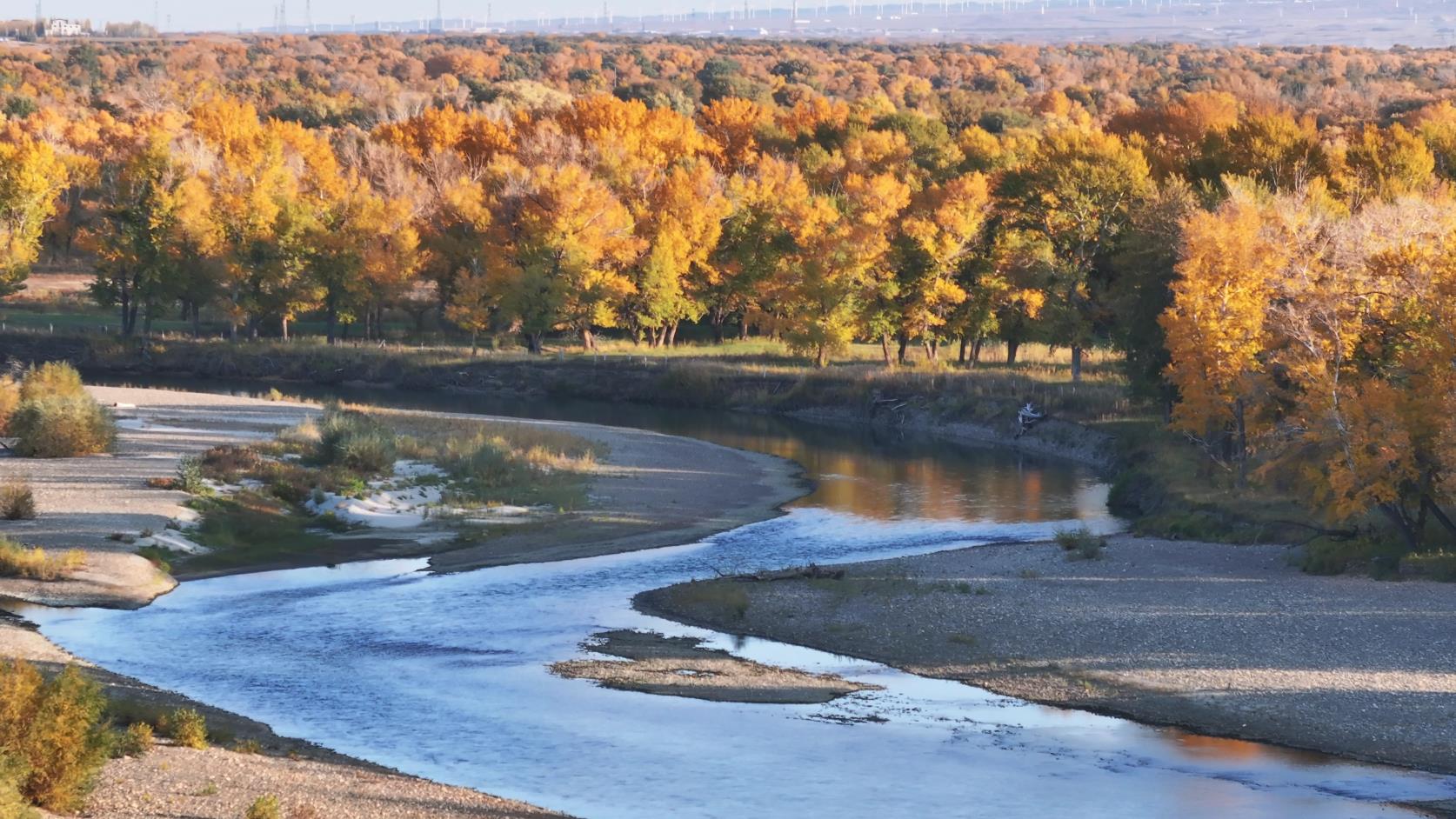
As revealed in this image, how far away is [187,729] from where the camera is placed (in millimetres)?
21188

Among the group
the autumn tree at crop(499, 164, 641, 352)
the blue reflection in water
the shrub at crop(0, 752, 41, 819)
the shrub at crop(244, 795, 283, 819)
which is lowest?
the blue reflection in water

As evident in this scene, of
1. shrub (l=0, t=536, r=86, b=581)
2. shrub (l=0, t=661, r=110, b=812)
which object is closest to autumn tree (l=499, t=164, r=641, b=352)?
shrub (l=0, t=536, r=86, b=581)

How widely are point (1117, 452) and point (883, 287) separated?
19.9m

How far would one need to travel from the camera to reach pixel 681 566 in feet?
123

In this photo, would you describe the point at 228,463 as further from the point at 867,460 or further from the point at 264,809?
the point at 264,809

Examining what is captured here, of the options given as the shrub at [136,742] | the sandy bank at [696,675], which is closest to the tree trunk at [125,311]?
the sandy bank at [696,675]

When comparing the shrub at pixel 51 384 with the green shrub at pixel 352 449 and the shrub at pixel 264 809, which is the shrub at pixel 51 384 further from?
the shrub at pixel 264 809

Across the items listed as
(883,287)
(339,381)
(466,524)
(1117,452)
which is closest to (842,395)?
(883,287)

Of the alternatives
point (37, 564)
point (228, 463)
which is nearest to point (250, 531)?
point (228, 463)

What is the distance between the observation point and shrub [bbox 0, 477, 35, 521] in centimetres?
3719

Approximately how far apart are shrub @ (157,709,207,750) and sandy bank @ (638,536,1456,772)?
11.8 metres

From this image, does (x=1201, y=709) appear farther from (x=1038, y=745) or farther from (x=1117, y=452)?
(x=1117, y=452)

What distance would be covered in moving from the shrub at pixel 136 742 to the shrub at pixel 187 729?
34 cm

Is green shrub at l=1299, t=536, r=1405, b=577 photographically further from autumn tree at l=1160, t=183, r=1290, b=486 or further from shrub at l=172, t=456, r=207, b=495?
shrub at l=172, t=456, r=207, b=495
